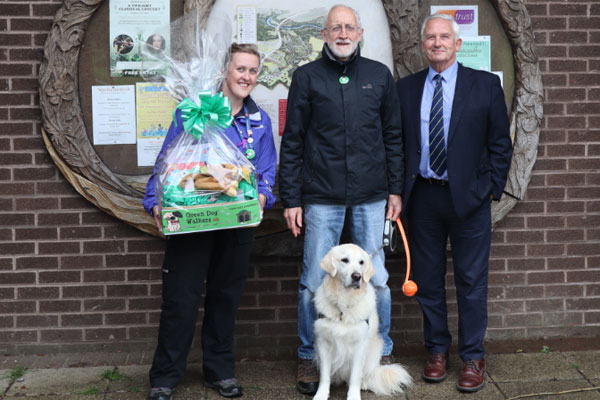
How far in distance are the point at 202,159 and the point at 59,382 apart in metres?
1.83

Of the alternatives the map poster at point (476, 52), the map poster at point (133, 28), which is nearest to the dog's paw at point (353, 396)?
the map poster at point (476, 52)

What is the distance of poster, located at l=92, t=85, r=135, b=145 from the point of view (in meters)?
4.83

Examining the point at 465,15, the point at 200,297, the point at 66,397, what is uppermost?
the point at 465,15

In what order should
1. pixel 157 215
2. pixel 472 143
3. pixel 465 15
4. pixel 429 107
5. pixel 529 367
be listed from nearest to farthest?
pixel 157 215 < pixel 472 143 < pixel 429 107 < pixel 529 367 < pixel 465 15

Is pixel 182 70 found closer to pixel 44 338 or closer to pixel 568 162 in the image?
pixel 44 338

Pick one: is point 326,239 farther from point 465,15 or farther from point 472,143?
point 465,15

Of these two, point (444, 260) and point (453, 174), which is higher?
point (453, 174)

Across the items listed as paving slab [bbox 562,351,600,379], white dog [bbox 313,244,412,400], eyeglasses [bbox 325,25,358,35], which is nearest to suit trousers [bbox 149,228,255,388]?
white dog [bbox 313,244,412,400]

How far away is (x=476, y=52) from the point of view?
16.4 ft

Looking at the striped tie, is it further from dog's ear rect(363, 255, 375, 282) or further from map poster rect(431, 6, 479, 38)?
map poster rect(431, 6, 479, 38)

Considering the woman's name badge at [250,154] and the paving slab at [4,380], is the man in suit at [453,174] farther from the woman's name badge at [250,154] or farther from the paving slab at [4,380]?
the paving slab at [4,380]

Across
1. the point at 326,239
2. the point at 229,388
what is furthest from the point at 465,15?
the point at 229,388

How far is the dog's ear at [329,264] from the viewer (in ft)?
13.3

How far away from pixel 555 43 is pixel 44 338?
4.06 metres
